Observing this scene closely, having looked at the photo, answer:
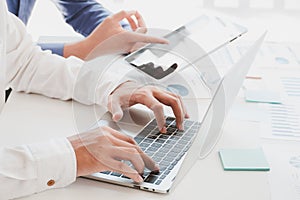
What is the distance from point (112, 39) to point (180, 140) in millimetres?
458

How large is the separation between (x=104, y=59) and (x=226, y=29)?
316mm

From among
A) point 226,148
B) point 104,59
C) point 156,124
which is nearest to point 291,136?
point 226,148

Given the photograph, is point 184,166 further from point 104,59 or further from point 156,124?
point 104,59

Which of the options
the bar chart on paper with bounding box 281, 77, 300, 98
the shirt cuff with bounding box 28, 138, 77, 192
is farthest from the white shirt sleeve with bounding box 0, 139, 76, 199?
the bar chart on paper with bounding box 281, 77, 300, 98

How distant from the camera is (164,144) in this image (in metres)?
1.12

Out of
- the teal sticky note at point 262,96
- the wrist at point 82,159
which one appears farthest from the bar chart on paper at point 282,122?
the wrist at point 82,159

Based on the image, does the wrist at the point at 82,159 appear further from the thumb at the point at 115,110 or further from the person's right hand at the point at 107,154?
the thumb at the point at 115,110

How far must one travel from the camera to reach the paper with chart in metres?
1.07

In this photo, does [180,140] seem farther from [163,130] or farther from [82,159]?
[82,159]

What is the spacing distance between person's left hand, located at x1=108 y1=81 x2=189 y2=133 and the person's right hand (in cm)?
14

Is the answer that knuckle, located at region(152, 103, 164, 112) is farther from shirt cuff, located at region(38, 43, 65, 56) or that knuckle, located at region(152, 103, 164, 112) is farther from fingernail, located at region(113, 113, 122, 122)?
shirt cuff, located at region(38, 43, 65, 56)

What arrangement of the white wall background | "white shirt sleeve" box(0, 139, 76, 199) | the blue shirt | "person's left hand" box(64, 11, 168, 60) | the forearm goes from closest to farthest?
"white shirt sleeve" box(0, 139, 76, 199)
the forearm
"person's left hand" box(64, 11, 168, 60)
the blue shirt
the white wall background

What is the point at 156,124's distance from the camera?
119cm

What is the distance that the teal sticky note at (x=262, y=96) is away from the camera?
4.44 ft
